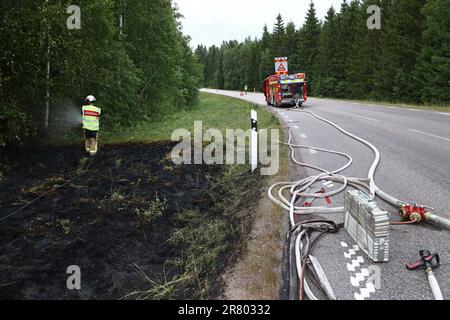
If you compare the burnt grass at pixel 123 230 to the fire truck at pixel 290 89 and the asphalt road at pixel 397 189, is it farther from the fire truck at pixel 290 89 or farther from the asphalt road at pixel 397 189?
the fire truck at pixel 290 89

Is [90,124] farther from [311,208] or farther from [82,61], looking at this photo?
[311,208]

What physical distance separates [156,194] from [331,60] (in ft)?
149

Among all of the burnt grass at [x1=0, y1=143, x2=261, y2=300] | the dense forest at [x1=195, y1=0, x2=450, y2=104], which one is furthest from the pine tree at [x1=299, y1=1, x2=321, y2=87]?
the burnt grass at [x1=0, y1=143, x2=261, y2=300]

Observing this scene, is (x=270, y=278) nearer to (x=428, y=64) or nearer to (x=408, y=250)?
(x=408, y=250)

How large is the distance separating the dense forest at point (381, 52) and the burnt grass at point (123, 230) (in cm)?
2687

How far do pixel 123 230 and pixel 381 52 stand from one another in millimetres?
39367

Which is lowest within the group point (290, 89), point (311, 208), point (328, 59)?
point (311, 208)

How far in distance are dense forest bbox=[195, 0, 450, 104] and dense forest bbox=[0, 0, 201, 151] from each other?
21.8 metres

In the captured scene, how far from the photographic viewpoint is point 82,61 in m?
12.1

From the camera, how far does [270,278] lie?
3604 millimetres

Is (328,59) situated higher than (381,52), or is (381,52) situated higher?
(328,59)

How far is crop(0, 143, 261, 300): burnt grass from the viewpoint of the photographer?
15.7ft

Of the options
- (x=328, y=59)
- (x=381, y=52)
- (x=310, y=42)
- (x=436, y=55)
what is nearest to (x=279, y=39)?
(x=310, y=42)
